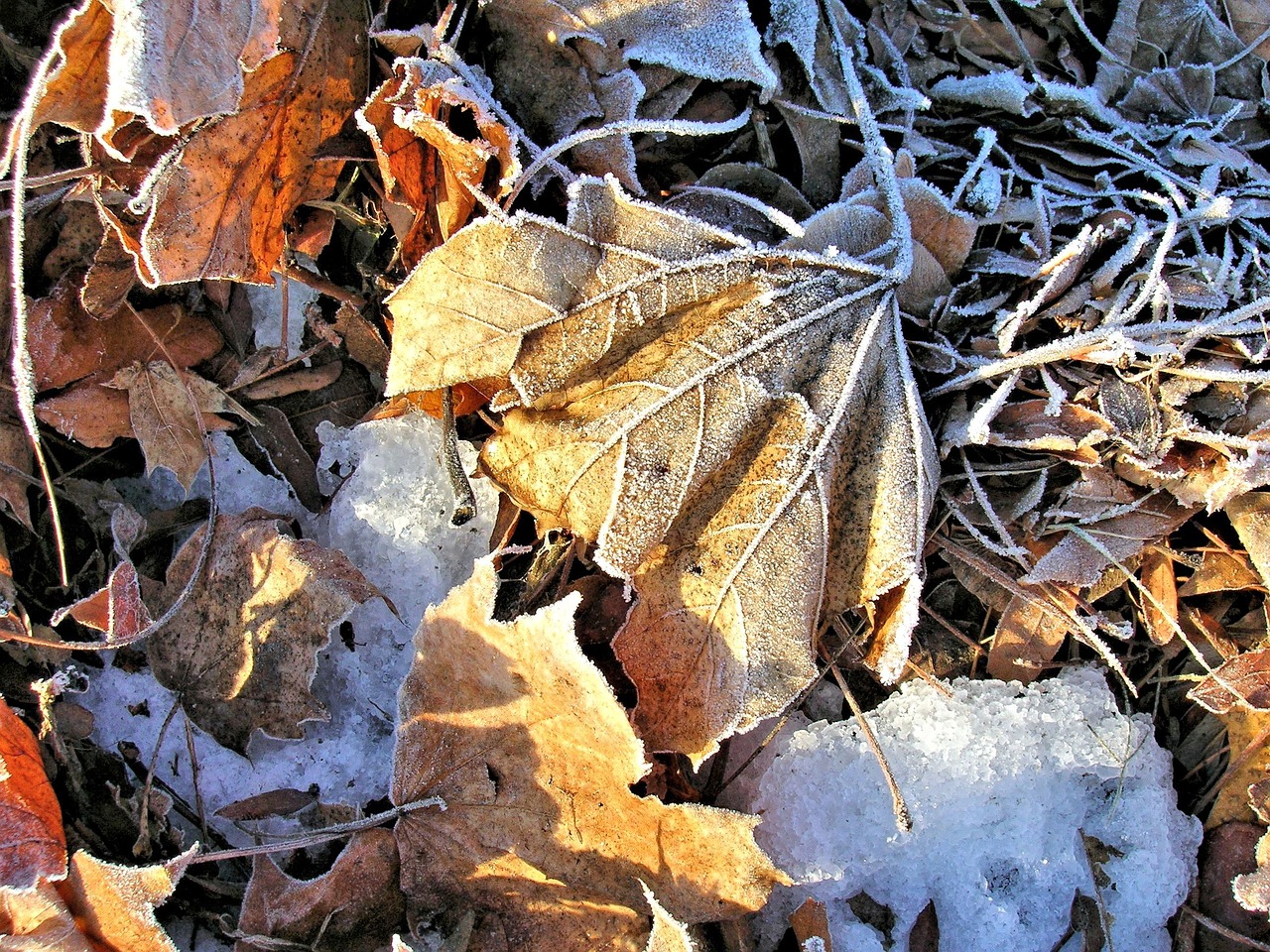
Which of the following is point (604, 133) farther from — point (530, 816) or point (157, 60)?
point (530, 816)

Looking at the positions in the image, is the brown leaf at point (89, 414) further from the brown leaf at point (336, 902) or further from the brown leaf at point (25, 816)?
the brown leaf at point (336, 902)

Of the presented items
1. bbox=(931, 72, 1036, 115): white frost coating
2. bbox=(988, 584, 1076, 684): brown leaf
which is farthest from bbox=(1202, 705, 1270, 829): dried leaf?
bbox=(931, 72, 1036, 115): white frost coating

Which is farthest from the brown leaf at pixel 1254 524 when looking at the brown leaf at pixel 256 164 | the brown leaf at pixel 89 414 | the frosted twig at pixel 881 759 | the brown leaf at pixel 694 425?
the brown leaf at pixel 89 414

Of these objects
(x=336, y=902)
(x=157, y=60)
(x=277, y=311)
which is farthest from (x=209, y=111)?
(x=336, y=902)

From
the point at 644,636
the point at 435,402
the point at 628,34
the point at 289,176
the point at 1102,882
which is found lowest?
the point at 1102,882

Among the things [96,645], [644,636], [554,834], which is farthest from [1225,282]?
[96,645]

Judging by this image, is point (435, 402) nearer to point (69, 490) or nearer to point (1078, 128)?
point (69, 490)

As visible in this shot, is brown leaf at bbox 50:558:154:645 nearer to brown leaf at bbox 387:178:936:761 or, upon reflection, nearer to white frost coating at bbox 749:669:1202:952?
brown leaf at bbox 387:178:936:761
